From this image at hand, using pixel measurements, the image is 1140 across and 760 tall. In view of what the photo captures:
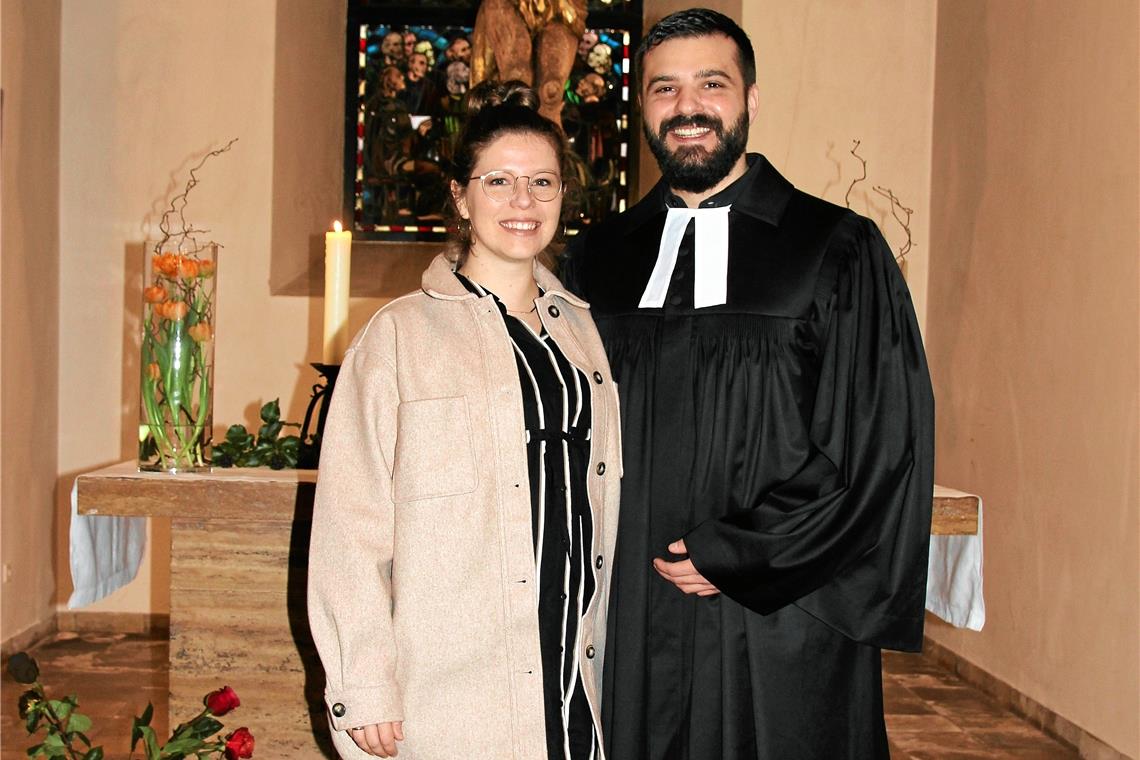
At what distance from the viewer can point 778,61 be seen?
19.3 ft

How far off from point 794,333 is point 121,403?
4.42m

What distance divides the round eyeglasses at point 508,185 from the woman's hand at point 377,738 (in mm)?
906

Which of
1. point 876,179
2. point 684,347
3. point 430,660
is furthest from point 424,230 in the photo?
point 430,660

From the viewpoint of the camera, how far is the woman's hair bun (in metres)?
2.21

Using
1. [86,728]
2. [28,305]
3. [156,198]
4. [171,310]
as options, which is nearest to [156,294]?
[171,310]

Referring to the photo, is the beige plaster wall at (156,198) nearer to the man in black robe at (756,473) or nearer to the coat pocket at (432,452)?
the man in black robe at (756,473)

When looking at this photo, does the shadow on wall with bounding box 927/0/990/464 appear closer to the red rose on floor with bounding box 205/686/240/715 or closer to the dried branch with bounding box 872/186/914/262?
the dried branch with bounding box 872/186/914/262

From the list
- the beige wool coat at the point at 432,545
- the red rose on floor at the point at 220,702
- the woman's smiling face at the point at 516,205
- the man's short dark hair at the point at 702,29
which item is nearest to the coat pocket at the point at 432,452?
the beige wool coat at the point at 432,545

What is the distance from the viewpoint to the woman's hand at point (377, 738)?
6.45 ft

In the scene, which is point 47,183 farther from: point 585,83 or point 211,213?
point 585,83

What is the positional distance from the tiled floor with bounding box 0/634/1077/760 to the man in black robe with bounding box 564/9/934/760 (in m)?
2.15

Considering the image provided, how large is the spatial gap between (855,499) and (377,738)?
0.99 metres

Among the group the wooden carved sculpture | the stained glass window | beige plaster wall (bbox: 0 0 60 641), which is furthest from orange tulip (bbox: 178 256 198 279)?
the stained glass window

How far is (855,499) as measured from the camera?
233 cm
